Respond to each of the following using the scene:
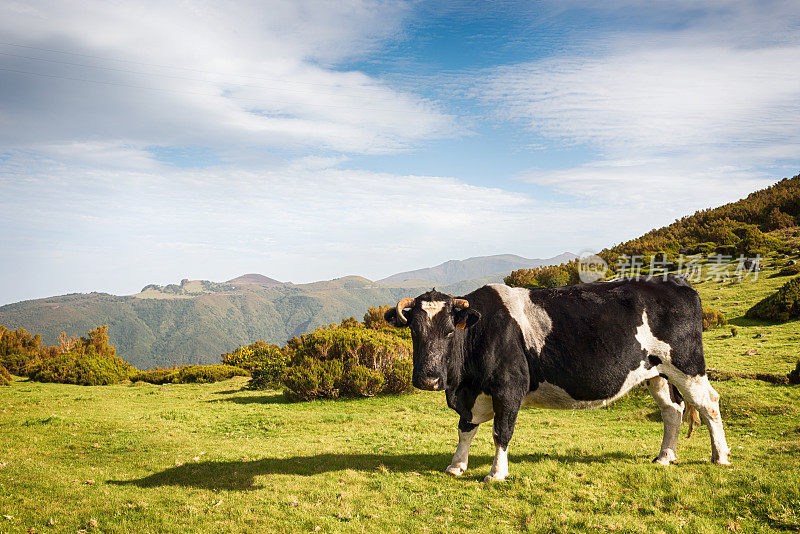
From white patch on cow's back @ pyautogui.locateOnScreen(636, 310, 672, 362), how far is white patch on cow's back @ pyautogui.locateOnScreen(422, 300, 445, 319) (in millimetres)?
3409

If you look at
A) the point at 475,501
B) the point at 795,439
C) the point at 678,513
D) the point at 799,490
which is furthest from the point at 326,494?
the point at 795,439

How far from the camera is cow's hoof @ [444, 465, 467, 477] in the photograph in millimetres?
9000

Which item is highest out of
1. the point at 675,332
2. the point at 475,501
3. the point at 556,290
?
the point at 556,290

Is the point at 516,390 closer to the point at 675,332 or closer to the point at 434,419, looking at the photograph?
the point at 675,332

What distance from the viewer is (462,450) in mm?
9148

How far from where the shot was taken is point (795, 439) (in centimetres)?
1095

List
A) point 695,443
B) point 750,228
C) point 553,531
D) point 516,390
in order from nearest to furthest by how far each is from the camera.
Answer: point 553,531
point 516,390
point 695,443
point 750,228

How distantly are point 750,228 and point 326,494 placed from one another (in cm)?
5057

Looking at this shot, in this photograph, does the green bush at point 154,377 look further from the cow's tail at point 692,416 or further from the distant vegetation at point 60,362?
the cow's tail at point 692,416

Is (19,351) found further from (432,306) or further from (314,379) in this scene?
(432,306)

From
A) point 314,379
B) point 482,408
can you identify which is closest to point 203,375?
point 314,379

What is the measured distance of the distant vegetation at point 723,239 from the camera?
4278 cm

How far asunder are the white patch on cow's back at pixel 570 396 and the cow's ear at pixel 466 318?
1673 millimetres

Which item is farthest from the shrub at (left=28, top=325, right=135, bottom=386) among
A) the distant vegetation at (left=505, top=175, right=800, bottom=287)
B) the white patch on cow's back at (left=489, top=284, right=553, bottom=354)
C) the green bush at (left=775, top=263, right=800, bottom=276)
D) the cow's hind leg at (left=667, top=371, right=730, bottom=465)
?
the green bush at (left=775, top=263, right=800, bottom=276)
